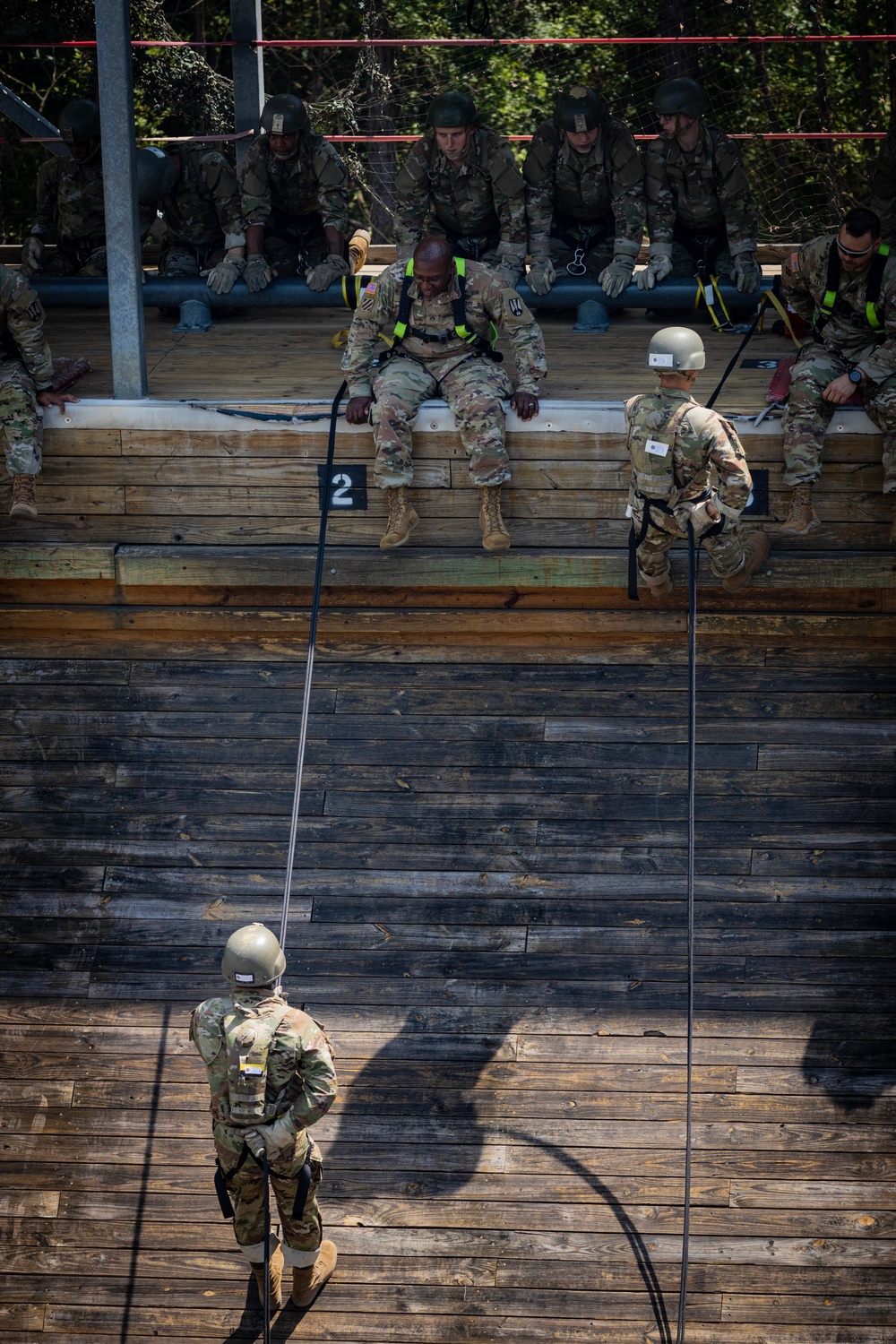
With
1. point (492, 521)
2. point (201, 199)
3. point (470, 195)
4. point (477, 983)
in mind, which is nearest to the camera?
point (477, 983)

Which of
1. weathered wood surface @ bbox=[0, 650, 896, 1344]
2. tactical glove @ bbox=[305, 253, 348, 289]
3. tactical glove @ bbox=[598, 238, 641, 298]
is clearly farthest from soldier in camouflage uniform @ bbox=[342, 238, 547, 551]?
tactical glove @ bbox=[305, 253, 348, 289]

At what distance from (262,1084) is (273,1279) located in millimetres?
1090

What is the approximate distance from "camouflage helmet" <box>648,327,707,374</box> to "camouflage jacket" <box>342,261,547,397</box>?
0.92 metres

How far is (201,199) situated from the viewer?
32.1 ft

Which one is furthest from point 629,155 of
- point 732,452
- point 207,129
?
point 207,129

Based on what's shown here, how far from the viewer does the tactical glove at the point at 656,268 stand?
883cm

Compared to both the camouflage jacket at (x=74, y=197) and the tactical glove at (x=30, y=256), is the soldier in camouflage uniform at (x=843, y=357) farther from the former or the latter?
the tactical glove at (x=30, y=256)

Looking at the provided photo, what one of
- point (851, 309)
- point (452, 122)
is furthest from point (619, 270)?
point (851, 309)

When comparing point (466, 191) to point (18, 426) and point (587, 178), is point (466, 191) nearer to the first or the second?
point (587, 178)

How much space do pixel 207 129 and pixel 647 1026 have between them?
472 inches

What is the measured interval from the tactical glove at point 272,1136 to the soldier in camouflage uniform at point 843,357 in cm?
370

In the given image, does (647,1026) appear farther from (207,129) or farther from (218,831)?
(207,129)

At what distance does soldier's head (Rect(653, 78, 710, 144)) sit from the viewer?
8844 mm

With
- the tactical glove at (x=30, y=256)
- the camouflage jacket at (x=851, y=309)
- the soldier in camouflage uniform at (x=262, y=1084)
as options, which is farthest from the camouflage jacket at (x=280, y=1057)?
the tactical glove at (x=30, y=256)
